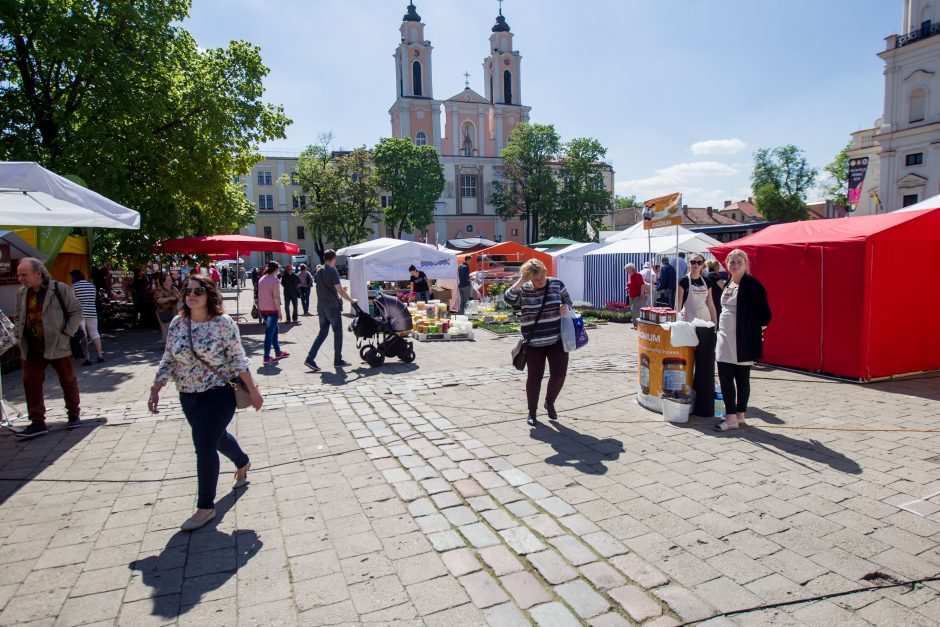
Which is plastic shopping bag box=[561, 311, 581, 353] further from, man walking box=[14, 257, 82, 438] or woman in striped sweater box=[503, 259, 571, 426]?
man walking box=[14, 257, 82, 438]

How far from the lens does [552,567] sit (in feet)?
10.8

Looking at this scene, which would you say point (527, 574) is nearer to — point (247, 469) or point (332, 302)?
point (247, 469)

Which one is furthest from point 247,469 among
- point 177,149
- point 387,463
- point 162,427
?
point 177,149

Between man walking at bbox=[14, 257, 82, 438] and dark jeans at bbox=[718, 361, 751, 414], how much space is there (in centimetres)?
695

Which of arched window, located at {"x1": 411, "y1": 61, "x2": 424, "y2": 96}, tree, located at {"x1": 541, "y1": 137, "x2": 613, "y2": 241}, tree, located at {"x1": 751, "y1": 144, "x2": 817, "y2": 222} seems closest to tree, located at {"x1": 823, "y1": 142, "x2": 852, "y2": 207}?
tree, located at {"x1": 751, "y1": 144, "x2": 817, "y2": 222}

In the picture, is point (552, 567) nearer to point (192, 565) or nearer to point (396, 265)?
point (192, 565)

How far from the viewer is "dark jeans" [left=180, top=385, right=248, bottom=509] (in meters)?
3.81

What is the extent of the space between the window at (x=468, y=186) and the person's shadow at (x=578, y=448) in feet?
213

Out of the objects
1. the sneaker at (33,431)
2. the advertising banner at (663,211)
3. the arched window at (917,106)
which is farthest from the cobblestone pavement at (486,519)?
the arched window at (917,106)

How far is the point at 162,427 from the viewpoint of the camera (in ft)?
20.8

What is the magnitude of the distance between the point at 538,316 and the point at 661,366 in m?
1.57

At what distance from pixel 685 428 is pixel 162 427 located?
5773 millimetres

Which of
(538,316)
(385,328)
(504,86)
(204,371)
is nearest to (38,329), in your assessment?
(204,371)

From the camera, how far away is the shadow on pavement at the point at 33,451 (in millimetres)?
4797
